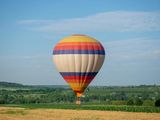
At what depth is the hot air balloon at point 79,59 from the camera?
60.9 metres

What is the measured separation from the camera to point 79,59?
199 feet

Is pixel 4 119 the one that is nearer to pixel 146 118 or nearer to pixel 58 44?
pixel 146 118

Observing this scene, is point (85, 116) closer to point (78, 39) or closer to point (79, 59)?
point (79, 59)

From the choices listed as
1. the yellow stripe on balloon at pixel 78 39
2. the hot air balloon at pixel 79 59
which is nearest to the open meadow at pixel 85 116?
the hot air balloon at pixel 79 59

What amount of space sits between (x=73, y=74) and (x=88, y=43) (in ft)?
16.2

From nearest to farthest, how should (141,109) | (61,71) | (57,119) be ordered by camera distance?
(57,119) → (141,109) → (61,71)

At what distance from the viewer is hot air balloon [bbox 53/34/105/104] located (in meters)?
60.9

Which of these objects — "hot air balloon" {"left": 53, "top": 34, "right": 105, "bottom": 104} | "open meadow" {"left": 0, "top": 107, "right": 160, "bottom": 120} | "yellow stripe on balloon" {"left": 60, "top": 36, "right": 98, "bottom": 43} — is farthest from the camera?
"yellow stripe on balloon" {"left": 60, "top": 36, "right": 98, "bottom": 43}

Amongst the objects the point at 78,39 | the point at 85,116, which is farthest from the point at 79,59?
the point at 85,116

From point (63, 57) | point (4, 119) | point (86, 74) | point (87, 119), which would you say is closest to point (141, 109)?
point (86, 74)

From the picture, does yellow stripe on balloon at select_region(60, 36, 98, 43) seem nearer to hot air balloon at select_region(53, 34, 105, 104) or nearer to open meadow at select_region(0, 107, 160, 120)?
hot air balloon at select_region(53, 34, 105, 104)

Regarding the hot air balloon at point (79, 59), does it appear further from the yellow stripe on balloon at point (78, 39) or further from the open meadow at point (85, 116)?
the open meadow at point (85, 116)

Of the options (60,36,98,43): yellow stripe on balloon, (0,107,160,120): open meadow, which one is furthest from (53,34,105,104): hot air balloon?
(0,107,160,120): open meadow

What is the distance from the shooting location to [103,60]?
208 ft
